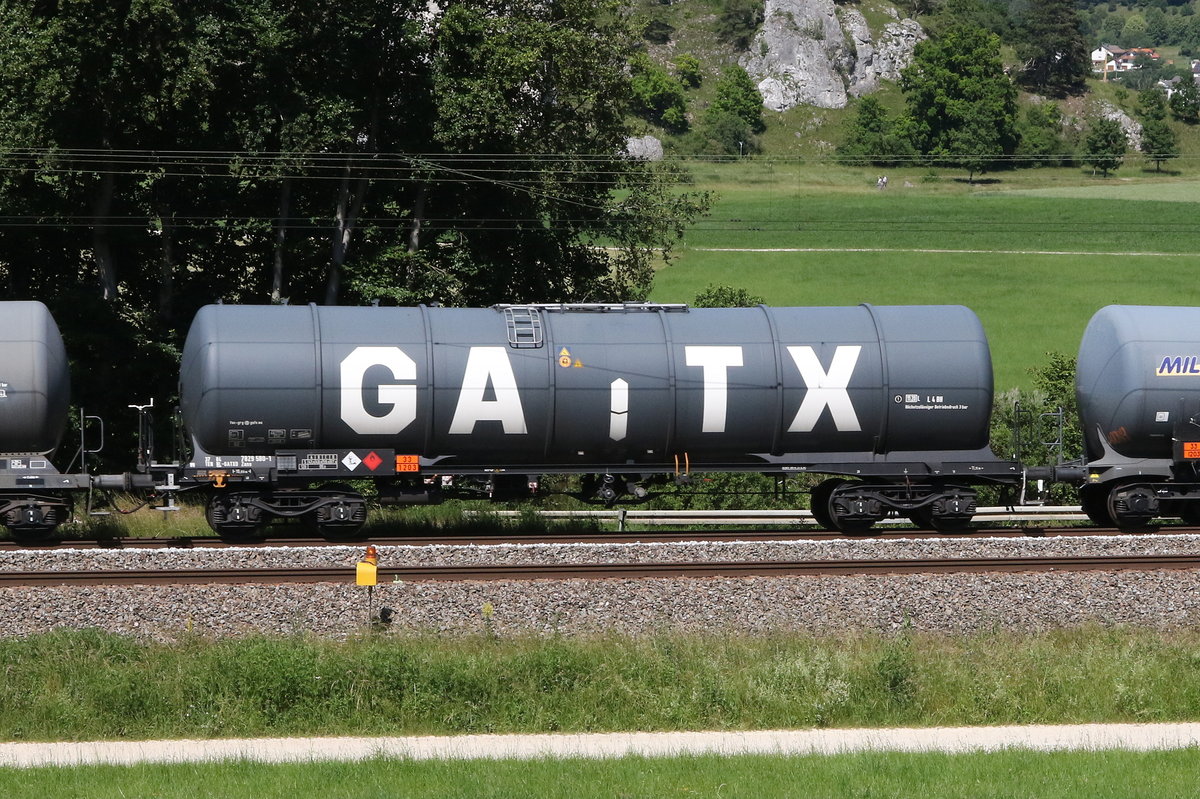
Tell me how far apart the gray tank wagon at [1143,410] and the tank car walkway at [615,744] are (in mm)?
11089

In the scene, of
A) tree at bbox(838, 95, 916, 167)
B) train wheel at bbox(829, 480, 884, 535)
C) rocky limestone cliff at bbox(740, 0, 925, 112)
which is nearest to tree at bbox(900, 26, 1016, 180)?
tree at bbox(838, 95, 916, 167)

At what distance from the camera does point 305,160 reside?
32844 mm

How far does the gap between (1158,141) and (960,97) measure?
21.8 metres

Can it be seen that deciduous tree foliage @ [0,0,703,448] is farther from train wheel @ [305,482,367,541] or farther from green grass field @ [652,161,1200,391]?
green grass field @ [652,161,1200,391]

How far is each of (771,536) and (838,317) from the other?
4099mm

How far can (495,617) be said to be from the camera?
54.2 feet

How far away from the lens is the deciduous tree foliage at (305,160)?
101 ft

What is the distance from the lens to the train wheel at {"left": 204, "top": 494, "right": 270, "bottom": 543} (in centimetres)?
2225

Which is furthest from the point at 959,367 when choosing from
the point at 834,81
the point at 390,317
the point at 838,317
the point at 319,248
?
the point at 834,81

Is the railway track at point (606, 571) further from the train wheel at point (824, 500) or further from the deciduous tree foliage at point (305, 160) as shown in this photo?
the deciduous tree foliage at point (305, 160)

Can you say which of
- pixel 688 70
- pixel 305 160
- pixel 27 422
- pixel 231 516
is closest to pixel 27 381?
pixel 27 422

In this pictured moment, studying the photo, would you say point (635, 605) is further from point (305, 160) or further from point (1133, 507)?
point (305, 160)

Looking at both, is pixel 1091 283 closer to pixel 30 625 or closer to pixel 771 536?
pixel 771 536

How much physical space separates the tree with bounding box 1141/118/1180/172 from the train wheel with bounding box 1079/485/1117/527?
391 feet
